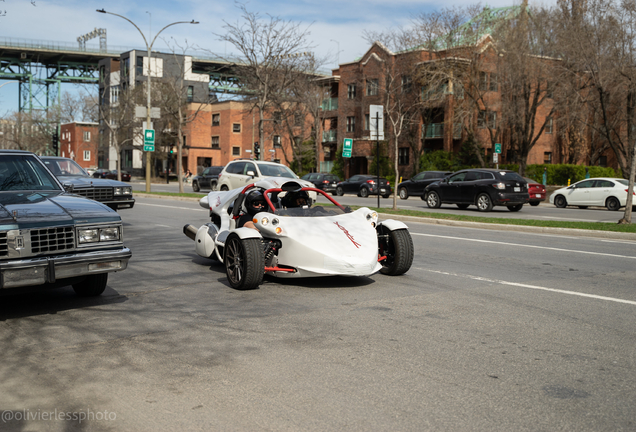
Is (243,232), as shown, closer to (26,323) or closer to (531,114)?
(26,323)

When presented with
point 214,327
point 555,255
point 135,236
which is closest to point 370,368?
point 214,327

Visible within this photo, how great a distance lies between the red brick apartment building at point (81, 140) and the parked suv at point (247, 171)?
75.9 metres

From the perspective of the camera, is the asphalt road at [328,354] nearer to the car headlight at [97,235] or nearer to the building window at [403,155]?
the car headlight at [97,235]

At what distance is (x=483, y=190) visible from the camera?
24.7 m

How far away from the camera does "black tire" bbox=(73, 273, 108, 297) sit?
7078mm

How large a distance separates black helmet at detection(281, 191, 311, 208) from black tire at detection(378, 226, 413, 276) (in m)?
1.21

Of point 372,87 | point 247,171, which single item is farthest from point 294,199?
point 372,87

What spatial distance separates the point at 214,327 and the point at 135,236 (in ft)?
26.8

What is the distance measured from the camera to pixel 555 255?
A: 11383mm

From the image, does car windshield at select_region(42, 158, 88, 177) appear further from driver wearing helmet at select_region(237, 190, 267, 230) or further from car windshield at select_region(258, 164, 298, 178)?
car windshield at select_region(258, 164, 298, 178)

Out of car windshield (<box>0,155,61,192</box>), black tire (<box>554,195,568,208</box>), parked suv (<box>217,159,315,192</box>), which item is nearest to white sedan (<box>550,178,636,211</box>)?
black tire (<box>554,195,568,208</box>)

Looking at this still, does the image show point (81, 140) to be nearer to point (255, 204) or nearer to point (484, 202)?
point (484, 202)

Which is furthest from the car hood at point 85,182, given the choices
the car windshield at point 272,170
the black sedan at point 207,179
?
the black sedan at point 207,179

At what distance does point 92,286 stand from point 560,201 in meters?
26.1
